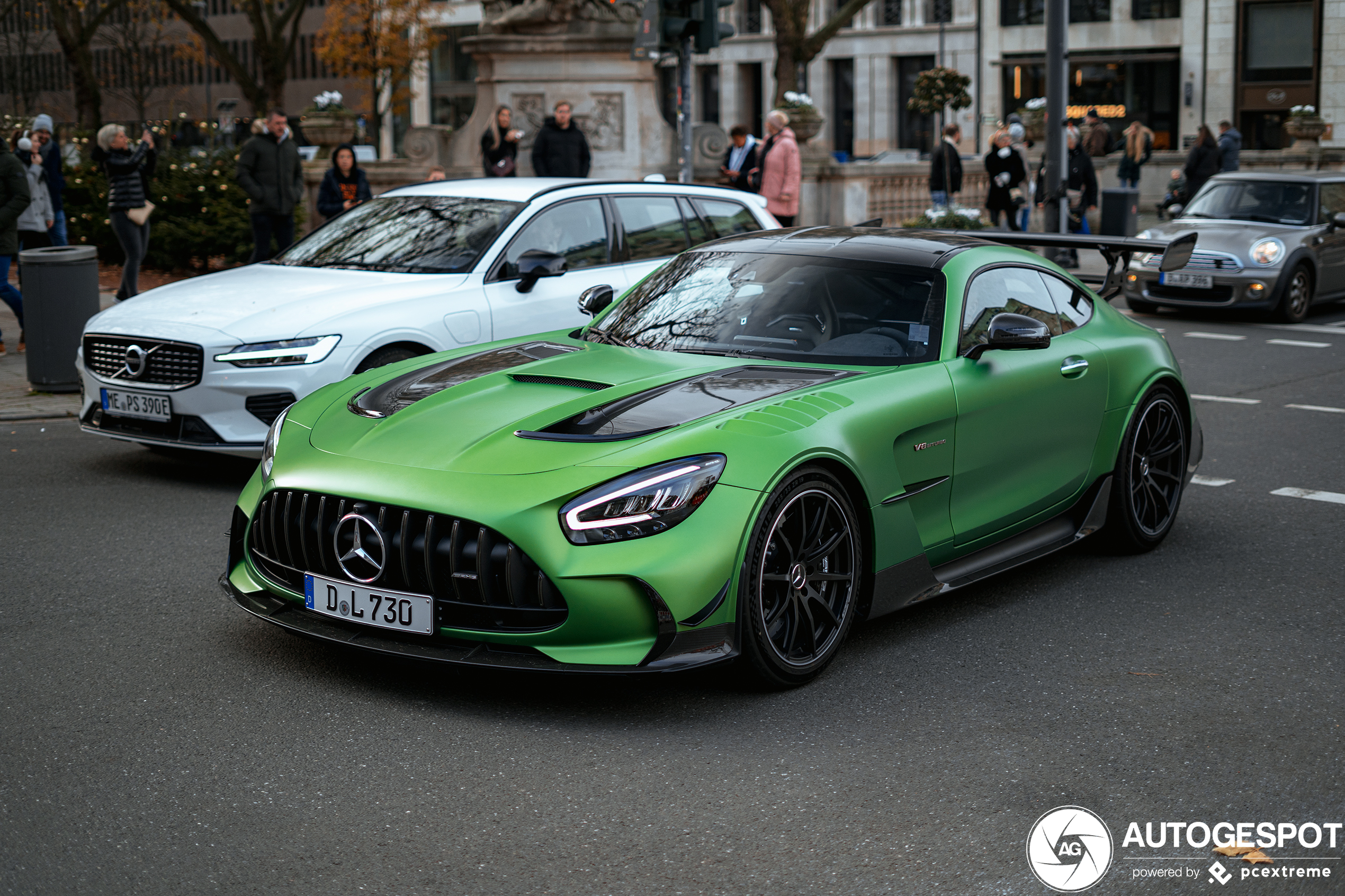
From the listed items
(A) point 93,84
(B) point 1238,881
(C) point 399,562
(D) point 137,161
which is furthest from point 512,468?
(A) point 93,84

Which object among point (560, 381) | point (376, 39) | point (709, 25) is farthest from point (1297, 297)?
point (376, 39)

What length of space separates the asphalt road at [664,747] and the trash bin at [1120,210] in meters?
15.2

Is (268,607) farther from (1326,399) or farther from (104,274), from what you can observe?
(104,274)

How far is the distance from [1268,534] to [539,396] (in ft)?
12.3

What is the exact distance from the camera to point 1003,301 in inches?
234

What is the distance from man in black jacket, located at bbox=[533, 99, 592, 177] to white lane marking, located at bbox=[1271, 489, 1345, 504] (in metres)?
11.0

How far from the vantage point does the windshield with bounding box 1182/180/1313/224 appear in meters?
16.3

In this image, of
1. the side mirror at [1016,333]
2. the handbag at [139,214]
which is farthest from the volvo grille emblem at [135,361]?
the handbag at [139,214]

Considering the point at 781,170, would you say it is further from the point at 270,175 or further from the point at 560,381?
the point at 560,381

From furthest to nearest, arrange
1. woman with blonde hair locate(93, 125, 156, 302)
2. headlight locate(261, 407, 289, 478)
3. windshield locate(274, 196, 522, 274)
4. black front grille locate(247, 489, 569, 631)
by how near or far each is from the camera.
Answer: woman with blonde hair locate(93, 125, 156, 302) < windshield locate(274, 196, 522, 274) < headlight locate(261, 407, 289, 478) < black front grille locate(247, 489, 569, 631)

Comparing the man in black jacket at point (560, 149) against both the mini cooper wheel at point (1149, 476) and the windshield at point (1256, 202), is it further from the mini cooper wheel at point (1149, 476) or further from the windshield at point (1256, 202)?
the mini cooper wheel at point (1149, 476)

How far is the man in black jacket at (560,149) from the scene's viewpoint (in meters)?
17.5

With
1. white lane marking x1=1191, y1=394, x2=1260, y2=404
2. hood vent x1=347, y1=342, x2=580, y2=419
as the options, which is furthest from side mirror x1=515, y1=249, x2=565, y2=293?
white lane marking x1=1191, y1=394, x2=1260, y2=404

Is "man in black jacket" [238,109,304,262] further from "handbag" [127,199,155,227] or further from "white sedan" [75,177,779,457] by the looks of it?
"white sedan" [75,177,779,457]
